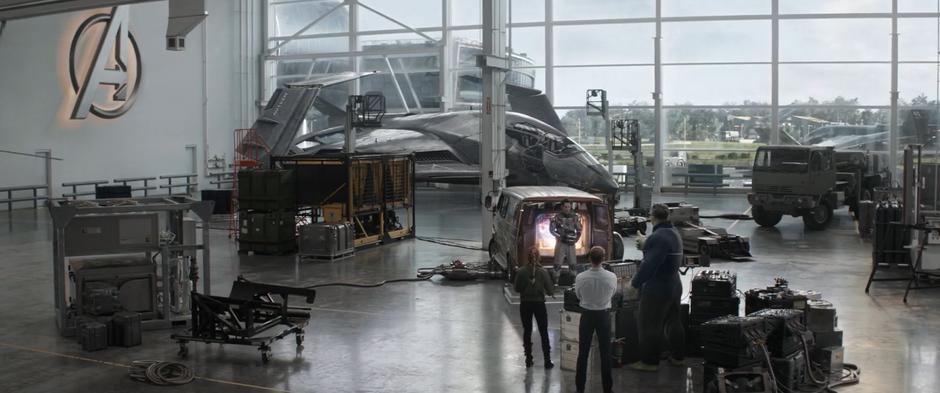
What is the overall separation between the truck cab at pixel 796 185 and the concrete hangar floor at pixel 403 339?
408cm

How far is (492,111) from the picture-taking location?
1930cm

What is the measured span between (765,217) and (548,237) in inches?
453

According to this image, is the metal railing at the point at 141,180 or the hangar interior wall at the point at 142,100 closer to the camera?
the hangar interior wall at the point at 142,100

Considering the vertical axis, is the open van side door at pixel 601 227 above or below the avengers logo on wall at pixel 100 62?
below

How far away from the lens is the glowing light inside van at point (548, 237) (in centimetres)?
1443

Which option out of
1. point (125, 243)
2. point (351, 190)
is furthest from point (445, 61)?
point (125, 243)

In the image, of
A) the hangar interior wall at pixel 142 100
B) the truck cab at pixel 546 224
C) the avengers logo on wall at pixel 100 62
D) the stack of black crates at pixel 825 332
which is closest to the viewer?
the stack of black crates at pixel 825 332

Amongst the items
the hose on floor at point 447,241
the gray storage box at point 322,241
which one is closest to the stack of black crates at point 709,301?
the gray storage box at point 322,241

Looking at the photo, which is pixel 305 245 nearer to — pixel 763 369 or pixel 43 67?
pixel 763 369

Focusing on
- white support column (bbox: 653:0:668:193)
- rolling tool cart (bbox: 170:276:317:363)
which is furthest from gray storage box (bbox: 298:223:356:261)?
white support column (bbox: 653:0:668:193)

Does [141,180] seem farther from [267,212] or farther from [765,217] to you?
[765,217]

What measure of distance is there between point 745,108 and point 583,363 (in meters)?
29.7

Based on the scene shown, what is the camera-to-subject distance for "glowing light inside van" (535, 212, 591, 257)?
14430 mm

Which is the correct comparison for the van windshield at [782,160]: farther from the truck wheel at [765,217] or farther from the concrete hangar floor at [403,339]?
the concrete hangar floor at [403,339]
